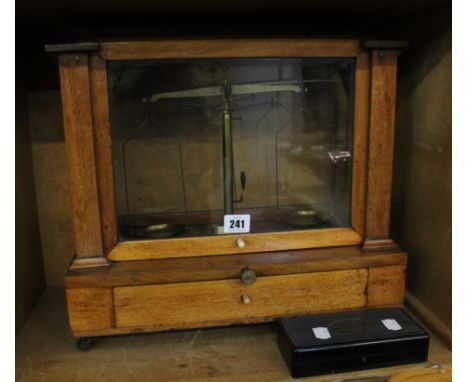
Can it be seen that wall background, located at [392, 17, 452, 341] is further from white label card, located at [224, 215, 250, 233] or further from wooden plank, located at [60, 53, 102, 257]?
wooden plank, located at [60, 53, 102, 257]

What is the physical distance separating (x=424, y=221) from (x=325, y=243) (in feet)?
0.71

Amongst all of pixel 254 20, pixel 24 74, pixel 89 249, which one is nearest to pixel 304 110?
pixel 254 20

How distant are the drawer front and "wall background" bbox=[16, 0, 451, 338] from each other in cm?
20

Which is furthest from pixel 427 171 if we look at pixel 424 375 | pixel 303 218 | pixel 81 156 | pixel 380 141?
pixel 81 156

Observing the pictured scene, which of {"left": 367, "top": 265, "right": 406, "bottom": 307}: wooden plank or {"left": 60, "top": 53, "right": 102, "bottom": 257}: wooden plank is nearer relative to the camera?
{"left": 60, "top": 53, "right": 102, "bottom": 257}: wooden plank

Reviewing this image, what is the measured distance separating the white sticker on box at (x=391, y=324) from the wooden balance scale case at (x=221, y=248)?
5 cm

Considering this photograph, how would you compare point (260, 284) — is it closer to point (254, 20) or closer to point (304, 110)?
point (304, 110)

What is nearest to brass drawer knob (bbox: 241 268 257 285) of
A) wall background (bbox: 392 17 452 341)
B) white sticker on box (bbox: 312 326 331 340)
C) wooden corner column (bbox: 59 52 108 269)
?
white sticker on box (bbox: 312 326 331 340)

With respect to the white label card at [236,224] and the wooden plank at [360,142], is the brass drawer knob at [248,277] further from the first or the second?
the wooden plank at [360,142]

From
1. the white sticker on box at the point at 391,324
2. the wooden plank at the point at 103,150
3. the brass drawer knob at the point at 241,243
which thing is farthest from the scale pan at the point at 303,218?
the wooden plank at the point at 103,150

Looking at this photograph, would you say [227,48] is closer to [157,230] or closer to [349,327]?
[157,230]

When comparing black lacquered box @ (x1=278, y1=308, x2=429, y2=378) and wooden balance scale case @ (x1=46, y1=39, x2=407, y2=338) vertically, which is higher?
wooden balance scale case @ (x1=46, y1=39, x2=407, y2=338)

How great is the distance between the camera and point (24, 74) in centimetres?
103

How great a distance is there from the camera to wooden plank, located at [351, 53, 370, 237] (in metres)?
0.81
